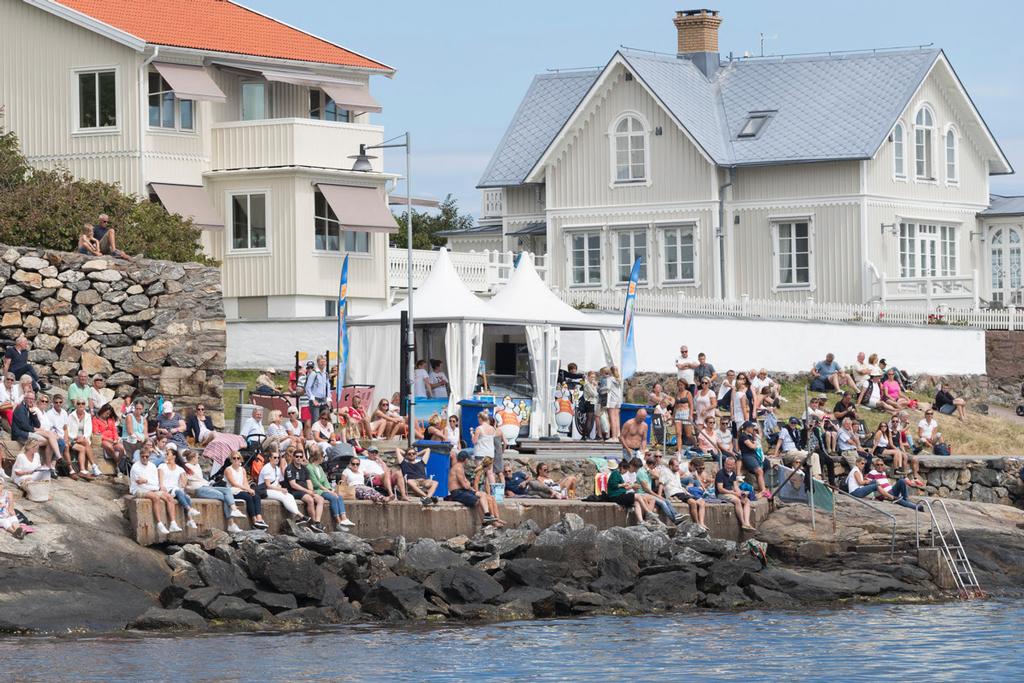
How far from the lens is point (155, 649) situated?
23.8 metres

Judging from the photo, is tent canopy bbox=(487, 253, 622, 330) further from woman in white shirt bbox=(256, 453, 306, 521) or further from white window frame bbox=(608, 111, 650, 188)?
white window frame bbox=(608, 111, 650, 188)

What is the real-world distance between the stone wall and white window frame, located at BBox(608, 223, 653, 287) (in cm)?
2037

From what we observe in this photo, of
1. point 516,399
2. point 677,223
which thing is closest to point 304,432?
point 516,399

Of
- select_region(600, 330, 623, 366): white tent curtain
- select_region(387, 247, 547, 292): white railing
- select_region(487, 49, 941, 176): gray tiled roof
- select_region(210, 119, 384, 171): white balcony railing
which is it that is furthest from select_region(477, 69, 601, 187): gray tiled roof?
select_region(600, 330, 623, 366): white tent curtain

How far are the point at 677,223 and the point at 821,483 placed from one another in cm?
2187

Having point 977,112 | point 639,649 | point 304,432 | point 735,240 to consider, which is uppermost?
point 977,112

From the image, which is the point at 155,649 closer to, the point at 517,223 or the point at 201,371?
the point at 201,371

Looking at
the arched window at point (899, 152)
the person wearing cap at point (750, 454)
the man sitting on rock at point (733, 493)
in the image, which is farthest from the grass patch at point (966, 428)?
the arched window at point (899, 152)

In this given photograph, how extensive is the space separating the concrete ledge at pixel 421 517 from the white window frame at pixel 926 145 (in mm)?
23352

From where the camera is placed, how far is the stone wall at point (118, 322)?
106 ft

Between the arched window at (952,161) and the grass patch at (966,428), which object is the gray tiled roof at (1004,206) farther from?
the grass patch at (966,428)

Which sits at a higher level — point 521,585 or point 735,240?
point 735,240

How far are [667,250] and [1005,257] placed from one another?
895 centimetres

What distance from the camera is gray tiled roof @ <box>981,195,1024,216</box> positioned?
53000mm
